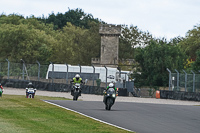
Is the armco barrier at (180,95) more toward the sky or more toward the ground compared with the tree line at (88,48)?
more toward the ground

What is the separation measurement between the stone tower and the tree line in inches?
108

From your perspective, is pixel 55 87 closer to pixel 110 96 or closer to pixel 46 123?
pixel 110 96

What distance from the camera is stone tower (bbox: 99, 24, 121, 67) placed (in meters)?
96.1

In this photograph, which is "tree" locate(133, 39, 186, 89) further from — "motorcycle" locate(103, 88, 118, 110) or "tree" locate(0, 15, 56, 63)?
"motorcycle" locate(103, 88, 118, 110)

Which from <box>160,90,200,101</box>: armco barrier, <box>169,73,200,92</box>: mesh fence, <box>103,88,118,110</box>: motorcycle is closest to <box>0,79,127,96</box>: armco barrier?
<box>160,90,200,101</box>: armco barrier

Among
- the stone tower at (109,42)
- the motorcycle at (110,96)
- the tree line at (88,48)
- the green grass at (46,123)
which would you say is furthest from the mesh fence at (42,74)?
the stone tower at (109,42)

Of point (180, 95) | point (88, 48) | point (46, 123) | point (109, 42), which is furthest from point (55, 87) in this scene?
point (88, 48)

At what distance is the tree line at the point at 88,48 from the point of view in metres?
61.3

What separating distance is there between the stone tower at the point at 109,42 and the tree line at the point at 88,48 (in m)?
2.73

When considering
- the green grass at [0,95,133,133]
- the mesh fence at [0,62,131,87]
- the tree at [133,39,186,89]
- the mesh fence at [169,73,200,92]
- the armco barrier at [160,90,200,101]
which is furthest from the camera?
the tree at [133,39,186,89]

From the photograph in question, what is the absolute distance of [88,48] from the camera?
4264 inches

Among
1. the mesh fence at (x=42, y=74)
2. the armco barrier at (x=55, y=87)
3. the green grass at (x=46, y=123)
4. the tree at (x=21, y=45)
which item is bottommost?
the green grass at (x=46, y=123)

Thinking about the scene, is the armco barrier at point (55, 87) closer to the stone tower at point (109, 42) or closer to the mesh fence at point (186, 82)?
the mesh fence at point (186, 82)

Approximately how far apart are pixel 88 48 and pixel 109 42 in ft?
39.6
